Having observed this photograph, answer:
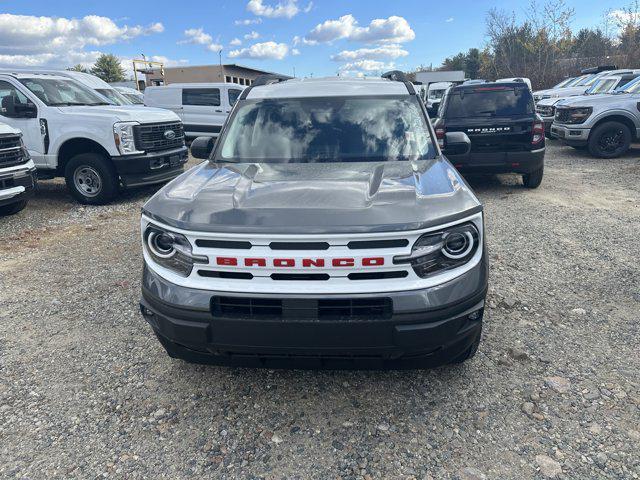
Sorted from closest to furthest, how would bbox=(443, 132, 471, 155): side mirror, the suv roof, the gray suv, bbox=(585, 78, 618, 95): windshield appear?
1. the suv roof
2. bbox=(443, 132, 471, 155): side mirror
3. the gray suv
4. bbox=(585, 78, 618, 95): windshield

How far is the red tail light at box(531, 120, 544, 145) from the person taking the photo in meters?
7.21

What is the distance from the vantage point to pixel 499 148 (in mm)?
7352

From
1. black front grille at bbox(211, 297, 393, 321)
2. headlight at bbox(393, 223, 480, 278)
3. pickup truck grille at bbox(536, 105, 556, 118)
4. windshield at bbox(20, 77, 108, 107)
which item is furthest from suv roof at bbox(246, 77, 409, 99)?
pickup truck grille at bbox(536, 105, 556, 118)

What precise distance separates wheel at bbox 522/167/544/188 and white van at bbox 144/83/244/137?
29.6ft

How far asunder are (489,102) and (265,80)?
15.6ft

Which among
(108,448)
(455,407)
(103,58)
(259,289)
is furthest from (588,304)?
(103,58)

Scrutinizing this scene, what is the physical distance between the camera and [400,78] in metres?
4.50

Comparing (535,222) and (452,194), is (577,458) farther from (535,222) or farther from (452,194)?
(535,222)

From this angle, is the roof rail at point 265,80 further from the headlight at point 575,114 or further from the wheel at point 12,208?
the headlight at point 575,114

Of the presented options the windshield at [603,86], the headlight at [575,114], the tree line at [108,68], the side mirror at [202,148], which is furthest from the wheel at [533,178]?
the tree line at [108,68]

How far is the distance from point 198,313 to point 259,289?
32 centimetres

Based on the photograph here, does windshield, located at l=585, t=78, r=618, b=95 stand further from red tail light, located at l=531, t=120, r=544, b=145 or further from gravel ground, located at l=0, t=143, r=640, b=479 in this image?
gravel ground, located at l=0, t=143, r=640, b=479

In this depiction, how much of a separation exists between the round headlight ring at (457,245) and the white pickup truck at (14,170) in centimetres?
616

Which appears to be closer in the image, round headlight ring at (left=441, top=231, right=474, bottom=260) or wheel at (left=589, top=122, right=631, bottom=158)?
round headlight ring at (left=441, top=231, right=474, bottom=260)
